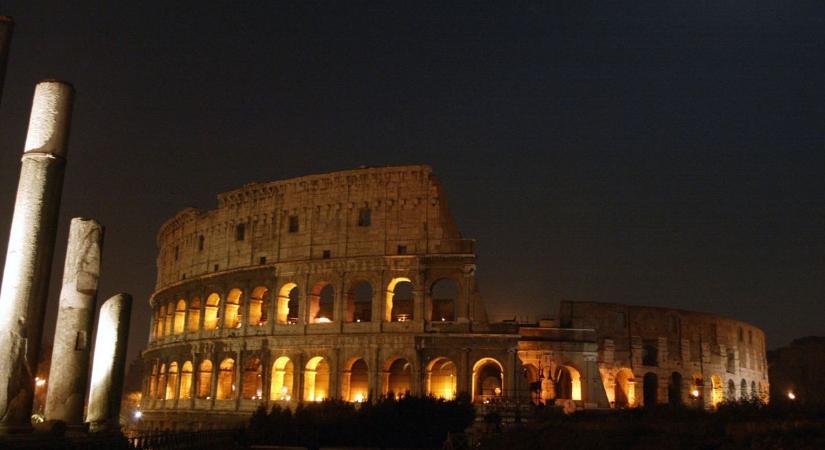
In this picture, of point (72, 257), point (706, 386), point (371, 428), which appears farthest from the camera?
point (706, 386)

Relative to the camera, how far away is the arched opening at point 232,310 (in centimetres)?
3838

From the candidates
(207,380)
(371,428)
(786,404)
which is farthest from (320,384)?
(786,404)

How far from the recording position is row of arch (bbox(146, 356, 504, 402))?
1329 inches

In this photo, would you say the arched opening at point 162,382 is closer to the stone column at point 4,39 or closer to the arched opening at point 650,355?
the arched opening at point 650,355

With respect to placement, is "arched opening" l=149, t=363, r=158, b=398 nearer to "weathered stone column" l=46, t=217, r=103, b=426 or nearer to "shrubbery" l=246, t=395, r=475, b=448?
"shrubbery" l=246, t=395, r=475, b=448

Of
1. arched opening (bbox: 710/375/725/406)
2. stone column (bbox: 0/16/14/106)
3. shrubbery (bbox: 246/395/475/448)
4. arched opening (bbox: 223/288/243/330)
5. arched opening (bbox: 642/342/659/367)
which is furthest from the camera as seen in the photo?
arched opening (bbox: 710/375/725/406)

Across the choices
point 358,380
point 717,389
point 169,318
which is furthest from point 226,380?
point 717,389

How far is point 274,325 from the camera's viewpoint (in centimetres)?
3594

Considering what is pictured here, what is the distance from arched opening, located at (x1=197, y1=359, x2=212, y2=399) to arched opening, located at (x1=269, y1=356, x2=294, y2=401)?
4.78 m

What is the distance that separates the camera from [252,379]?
120 ft

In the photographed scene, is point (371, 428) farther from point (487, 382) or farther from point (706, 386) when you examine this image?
point (706, 386)

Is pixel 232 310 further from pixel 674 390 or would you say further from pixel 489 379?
pixel 674 390

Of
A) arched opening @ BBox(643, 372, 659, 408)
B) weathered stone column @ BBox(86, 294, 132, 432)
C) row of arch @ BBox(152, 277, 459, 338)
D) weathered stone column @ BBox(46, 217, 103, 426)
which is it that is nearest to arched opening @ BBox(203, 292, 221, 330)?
row of arch @ BBox(152, 277, 459, 338)

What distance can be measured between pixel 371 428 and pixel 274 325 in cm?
1339
